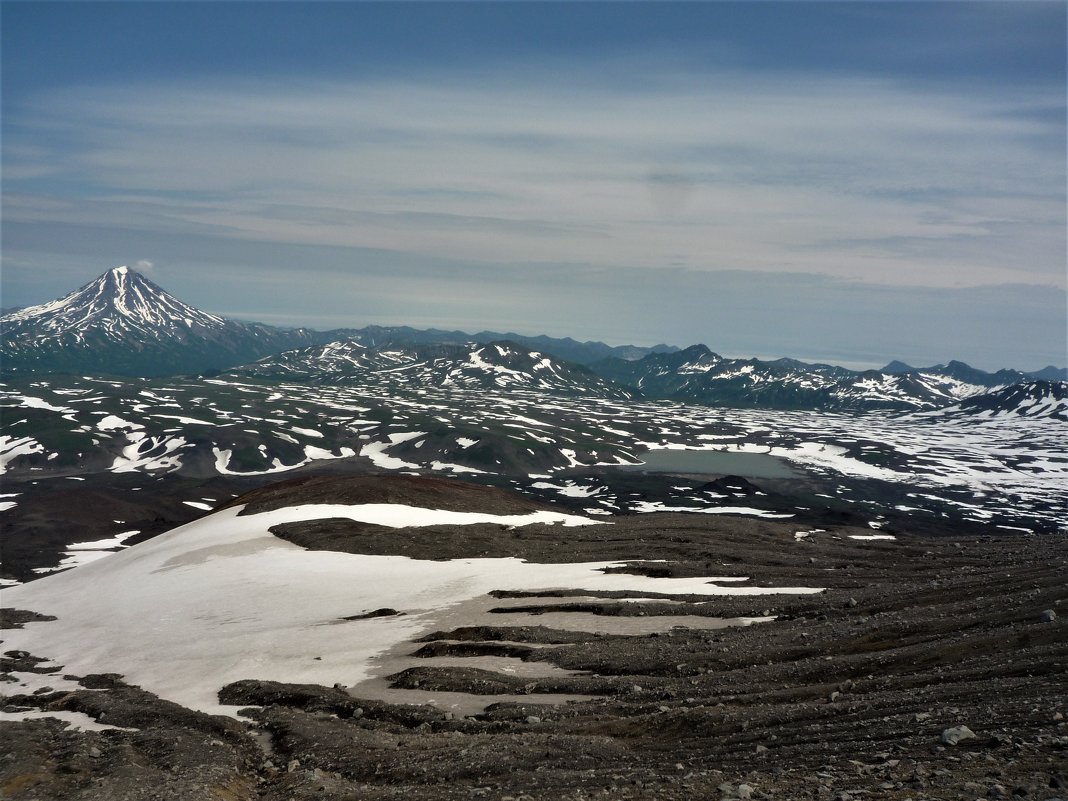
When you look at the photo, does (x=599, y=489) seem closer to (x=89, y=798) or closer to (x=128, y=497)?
(x=128, y=497)

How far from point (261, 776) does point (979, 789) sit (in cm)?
2145

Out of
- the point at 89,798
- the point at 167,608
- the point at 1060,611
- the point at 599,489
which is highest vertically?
the point at 1060,611

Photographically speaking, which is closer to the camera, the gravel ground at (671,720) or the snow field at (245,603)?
the gravel ground at (671,720)

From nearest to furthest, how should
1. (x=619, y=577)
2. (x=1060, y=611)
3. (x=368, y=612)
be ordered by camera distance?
(x=1060, y=611) < (x=368, y=612) < (x=619, y=577)

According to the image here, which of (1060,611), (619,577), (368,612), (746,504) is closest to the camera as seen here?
(1060,611)

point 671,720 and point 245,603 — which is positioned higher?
point 671,720

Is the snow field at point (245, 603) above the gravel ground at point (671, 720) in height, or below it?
below

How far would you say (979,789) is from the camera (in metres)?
14.9

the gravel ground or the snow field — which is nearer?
the gravel ground

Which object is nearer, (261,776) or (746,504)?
(261,776)

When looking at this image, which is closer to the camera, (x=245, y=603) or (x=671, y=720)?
(x=671, y=720)

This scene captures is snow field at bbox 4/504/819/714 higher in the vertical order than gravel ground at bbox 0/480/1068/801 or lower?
lower

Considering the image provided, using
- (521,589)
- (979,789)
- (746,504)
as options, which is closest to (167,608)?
(521,589)

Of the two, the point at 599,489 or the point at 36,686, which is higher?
the point at 36,686
